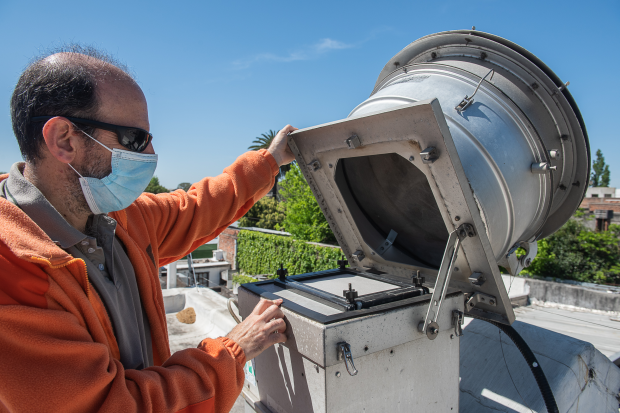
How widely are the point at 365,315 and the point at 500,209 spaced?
2.85ft

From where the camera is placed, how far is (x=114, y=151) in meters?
1.60

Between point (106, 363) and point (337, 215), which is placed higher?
point (337, 215)

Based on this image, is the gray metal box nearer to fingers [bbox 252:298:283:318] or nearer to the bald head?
fingers [bbox 252:298:283:318]

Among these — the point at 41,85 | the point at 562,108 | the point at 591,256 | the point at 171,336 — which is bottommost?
the point at 171,336

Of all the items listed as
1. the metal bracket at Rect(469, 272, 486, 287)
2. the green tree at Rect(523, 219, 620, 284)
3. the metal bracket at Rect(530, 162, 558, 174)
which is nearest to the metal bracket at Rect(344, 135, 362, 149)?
the metal bracket at Rect(469, 272, 486, 287)

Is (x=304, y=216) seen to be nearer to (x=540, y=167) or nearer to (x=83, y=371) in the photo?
(x=540, y=167)

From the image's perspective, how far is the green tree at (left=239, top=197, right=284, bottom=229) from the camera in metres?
28.7

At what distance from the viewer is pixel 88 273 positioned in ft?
4.93

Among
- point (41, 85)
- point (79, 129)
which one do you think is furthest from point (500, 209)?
point (41, 85)

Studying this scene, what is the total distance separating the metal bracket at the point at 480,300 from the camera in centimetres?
183

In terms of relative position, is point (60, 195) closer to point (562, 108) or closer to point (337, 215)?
point (337, 215)

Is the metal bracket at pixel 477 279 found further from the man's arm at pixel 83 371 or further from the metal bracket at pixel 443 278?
the man's arm at pixel 83 371

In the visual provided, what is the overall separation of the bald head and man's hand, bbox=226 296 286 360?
1.04m

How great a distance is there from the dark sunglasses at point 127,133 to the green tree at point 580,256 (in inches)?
567
